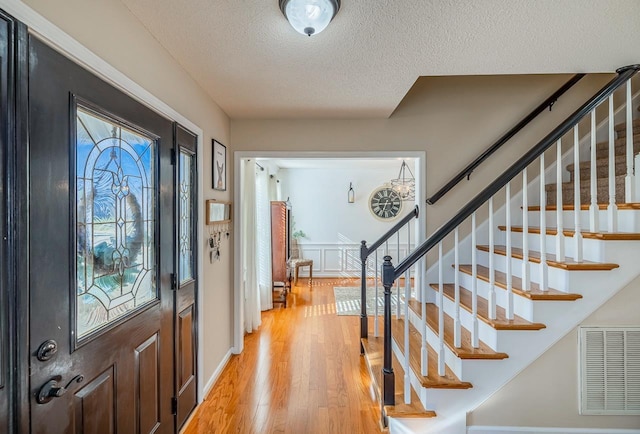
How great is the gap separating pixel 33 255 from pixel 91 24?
0.95 meters

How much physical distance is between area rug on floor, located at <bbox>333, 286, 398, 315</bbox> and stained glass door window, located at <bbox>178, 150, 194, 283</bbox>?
2.65 m

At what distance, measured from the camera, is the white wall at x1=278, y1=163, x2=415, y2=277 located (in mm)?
6637

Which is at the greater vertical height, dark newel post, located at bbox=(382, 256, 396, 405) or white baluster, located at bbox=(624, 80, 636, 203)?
white baluster, located at bbox=(624, 80, 636, 203)

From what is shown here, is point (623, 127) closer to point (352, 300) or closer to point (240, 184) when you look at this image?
point (240, 184)

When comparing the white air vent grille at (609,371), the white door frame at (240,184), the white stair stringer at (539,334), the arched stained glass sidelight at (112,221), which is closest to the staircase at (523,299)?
the white stair stringer at (539,334)

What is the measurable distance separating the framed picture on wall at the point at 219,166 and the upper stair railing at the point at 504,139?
77.3 inches

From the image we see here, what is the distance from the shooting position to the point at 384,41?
174 cm

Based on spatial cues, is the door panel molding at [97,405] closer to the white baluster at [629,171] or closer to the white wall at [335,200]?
the white baluster at [629,171]

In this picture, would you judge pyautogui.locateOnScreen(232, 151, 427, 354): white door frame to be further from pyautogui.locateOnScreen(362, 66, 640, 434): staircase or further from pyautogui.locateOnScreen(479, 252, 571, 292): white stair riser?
pyautogui.locateOnScreen(362, 66, 640, 434): staircase

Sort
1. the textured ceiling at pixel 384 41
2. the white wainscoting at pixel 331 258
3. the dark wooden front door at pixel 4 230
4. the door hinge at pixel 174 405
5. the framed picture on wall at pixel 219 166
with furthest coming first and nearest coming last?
the white wainscoting at pixel 331 258, the framed picture on wall at pixel 219 166, the door hinge at pixel 174 405, the textured ceiling at pixel 384 41, the dark wooden front door at pixel 4 230

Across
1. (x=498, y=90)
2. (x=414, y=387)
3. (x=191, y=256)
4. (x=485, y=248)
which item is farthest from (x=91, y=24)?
(x=498, y=90)

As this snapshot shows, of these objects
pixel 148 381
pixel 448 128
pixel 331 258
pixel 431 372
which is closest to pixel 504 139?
pixel 448 128

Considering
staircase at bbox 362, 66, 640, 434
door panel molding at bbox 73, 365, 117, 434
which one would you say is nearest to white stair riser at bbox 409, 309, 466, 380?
staircase at bbox 362, 66, 640, 434

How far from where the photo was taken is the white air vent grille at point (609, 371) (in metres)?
1.89
